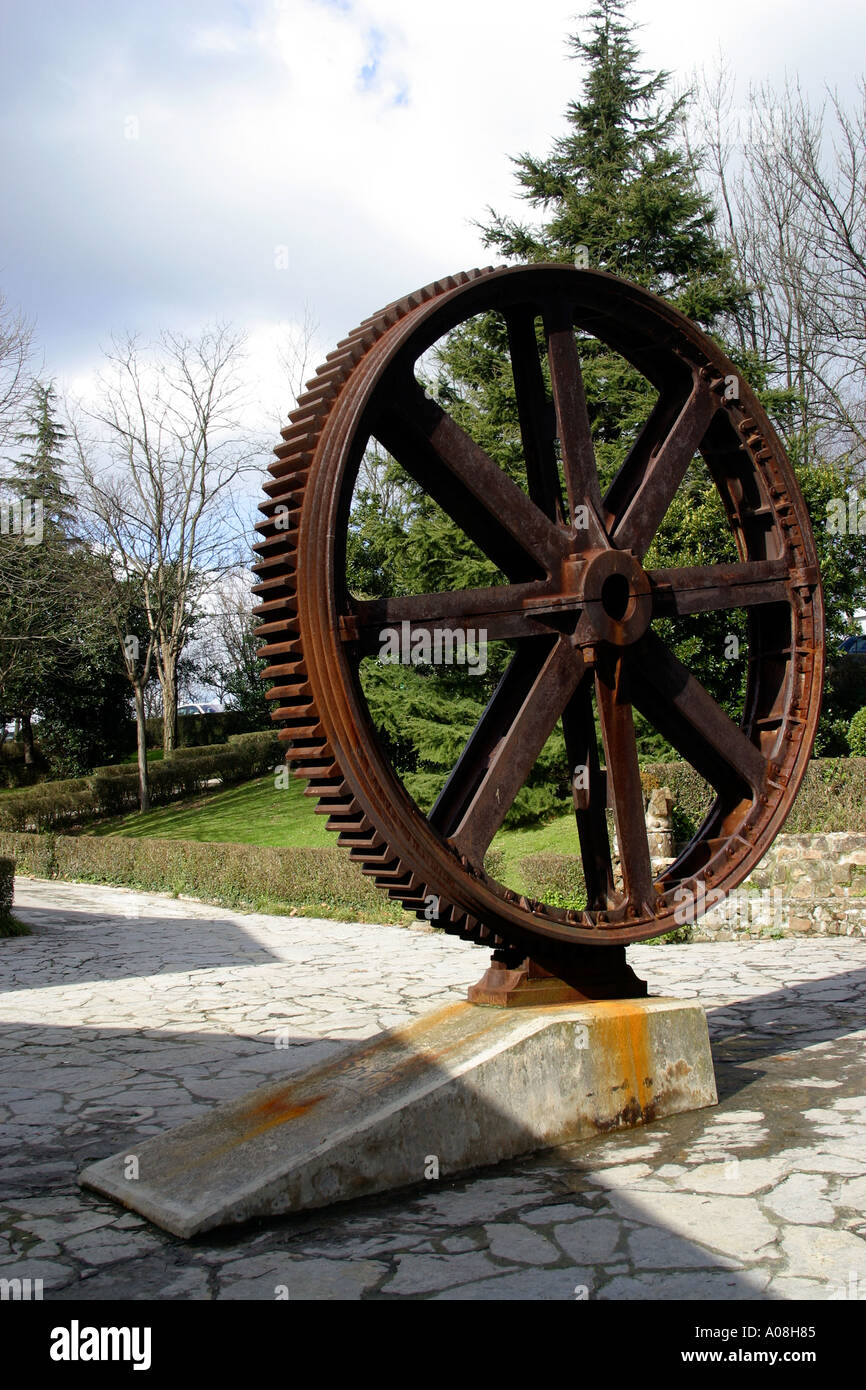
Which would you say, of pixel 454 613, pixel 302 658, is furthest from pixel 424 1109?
pixel 454 613

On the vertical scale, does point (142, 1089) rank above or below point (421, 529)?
below

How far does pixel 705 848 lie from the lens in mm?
5367

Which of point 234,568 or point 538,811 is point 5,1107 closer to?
point 538,811

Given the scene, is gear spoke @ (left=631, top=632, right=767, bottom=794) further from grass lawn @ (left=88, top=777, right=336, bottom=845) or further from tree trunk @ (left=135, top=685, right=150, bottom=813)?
tree trunk @ (left=135, top=685, right=150, bottom=813)

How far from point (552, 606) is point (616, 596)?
1.22 ft

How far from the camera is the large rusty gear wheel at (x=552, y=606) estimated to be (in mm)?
4098

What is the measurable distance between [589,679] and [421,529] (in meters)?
12.8

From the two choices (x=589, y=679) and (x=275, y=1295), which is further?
(x=589, y=679)

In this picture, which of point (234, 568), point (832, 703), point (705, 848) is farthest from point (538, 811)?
point (234, 568)

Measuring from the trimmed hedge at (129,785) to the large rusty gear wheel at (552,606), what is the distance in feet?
54.4

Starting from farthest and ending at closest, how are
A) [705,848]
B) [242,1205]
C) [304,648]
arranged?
→ [705,848] < [304,648] < [242,1205]

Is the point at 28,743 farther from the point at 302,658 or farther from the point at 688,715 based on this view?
the point at 302,658

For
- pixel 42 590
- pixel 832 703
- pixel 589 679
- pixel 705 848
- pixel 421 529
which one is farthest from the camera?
pixel 42 590

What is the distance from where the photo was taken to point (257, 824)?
2125cm
